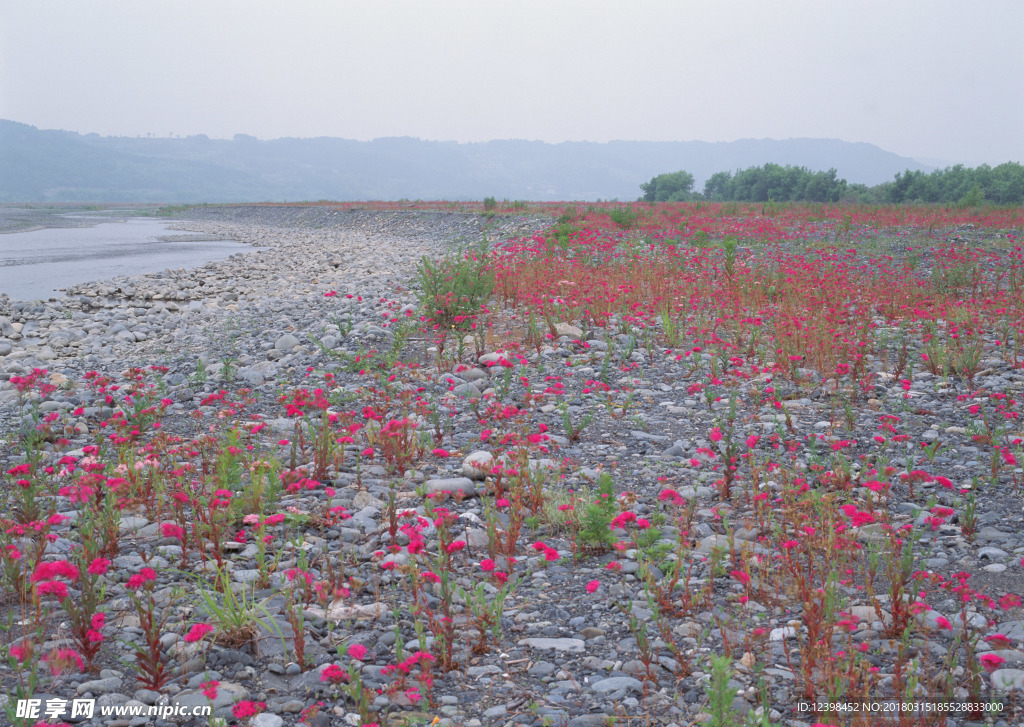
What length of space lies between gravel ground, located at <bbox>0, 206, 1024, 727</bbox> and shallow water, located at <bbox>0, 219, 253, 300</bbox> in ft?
42.3

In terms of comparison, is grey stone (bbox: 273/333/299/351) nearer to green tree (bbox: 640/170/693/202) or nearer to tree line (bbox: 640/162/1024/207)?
tree line (bbox: 640/162/1024/207)

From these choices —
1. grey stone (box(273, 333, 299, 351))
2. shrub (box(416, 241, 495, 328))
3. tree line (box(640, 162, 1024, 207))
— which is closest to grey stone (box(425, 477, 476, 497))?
shrub (box(416, 241, 495, 328))

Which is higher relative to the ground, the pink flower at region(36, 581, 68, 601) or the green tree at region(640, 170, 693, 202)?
the green tree at region(640, 170, 693, 202)

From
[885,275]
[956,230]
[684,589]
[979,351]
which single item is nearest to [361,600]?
[684,589]

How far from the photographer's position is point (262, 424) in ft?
18.1

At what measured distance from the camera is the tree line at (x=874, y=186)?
3953cm

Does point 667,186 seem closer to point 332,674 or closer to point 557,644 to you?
point 557,644

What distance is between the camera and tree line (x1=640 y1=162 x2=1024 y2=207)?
39.5 meters

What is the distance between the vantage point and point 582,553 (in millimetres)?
3809

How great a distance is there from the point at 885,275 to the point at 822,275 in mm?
1583

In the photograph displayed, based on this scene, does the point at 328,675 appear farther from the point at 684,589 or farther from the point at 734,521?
the point at 734,521

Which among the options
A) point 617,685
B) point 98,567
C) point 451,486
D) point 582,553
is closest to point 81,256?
point 451,486

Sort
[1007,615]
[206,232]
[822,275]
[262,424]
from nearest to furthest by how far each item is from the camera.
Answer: [1007,615]
[262,424]
[822,275]
[206,232]

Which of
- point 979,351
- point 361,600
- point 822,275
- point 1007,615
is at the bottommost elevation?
point 361,600
